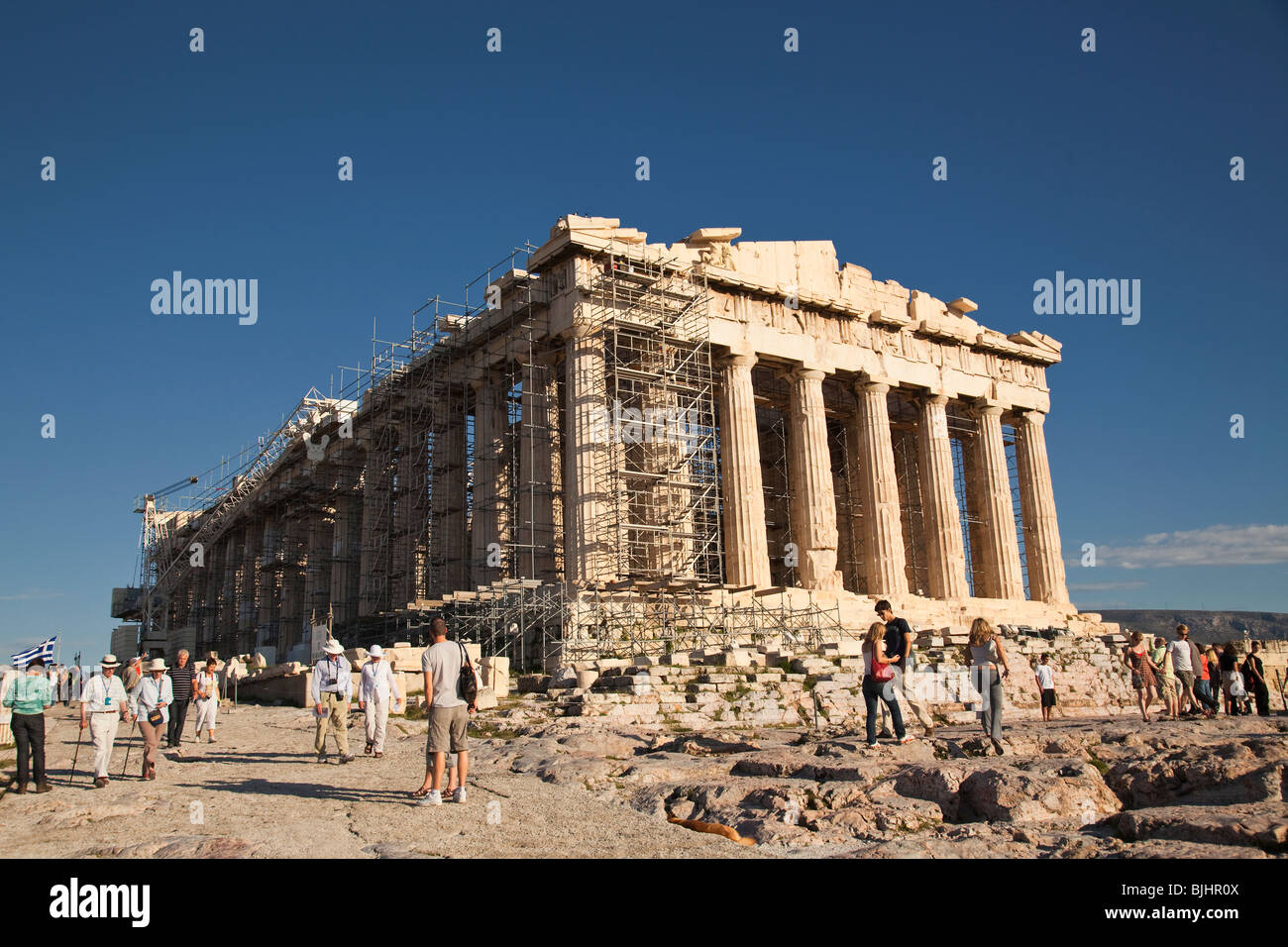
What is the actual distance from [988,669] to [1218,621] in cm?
15037

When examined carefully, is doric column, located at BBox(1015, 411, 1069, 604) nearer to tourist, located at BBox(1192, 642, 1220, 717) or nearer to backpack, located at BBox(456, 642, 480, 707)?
tourist, located at BBox(1192, 642, 1220, 717)

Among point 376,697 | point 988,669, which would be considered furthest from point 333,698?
Answer: point 988,669

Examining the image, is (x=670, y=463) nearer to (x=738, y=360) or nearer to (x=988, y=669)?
(x=738, y=360)

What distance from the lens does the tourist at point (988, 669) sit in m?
11.8

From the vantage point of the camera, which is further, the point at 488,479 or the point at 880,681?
the point at 488,479

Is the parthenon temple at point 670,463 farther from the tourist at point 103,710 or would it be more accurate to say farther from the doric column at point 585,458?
the tourist at point 103,710

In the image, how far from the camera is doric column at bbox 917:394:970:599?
3678 cm

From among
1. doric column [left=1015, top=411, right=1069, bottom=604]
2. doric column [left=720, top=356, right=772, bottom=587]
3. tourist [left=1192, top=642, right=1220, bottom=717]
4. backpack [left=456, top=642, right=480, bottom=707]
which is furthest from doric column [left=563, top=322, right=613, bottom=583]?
doric column [left=1015, top=411, right=1069, bottom=604]

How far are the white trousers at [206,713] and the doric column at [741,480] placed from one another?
1777 cm

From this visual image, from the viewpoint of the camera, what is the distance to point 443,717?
9.65 meters

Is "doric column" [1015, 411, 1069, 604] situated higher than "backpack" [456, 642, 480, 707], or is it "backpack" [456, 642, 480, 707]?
"doric column" [1015, 411, 1069, 604]

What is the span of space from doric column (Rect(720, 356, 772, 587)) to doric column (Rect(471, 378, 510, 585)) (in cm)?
754
